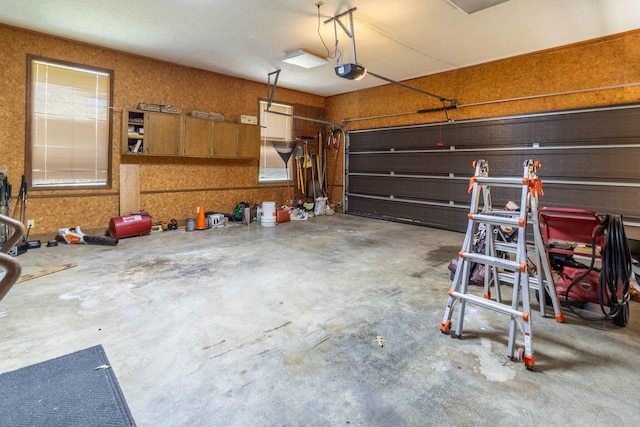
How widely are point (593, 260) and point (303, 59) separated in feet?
16.6

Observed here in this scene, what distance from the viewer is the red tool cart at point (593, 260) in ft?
8.43

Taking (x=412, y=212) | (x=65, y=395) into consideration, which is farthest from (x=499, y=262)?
(x=412, y=212)

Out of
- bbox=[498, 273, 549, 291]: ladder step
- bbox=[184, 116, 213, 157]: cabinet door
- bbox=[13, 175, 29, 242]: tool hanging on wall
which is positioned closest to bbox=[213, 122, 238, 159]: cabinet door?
bbox=[184, 116, 213, 157]: cabinet door

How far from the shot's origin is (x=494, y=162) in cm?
612

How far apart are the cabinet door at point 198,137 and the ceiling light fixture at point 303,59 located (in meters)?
2.01

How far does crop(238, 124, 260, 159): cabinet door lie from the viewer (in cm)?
718

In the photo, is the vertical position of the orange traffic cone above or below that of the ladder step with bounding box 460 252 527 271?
below

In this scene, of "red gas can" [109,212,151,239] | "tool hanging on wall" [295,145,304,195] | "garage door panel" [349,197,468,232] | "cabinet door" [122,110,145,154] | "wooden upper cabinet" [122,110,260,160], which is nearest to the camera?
"red gas can" [109,212,151,239]

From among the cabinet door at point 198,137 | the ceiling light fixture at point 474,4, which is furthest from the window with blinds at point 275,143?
the ceiling light fixture at point 474,4

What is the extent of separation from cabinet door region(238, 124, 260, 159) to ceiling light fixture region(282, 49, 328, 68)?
69.2 inches

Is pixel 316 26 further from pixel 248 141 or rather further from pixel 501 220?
pixel 501 220

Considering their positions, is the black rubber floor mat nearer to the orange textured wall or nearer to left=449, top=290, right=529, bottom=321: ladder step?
left=449, top=290, right=529, bottom=321: ladder step

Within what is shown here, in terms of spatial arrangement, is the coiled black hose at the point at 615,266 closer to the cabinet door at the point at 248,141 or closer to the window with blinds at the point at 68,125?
the cabinet door at the point at 248,141

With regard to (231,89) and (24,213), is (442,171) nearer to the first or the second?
(231,89)
